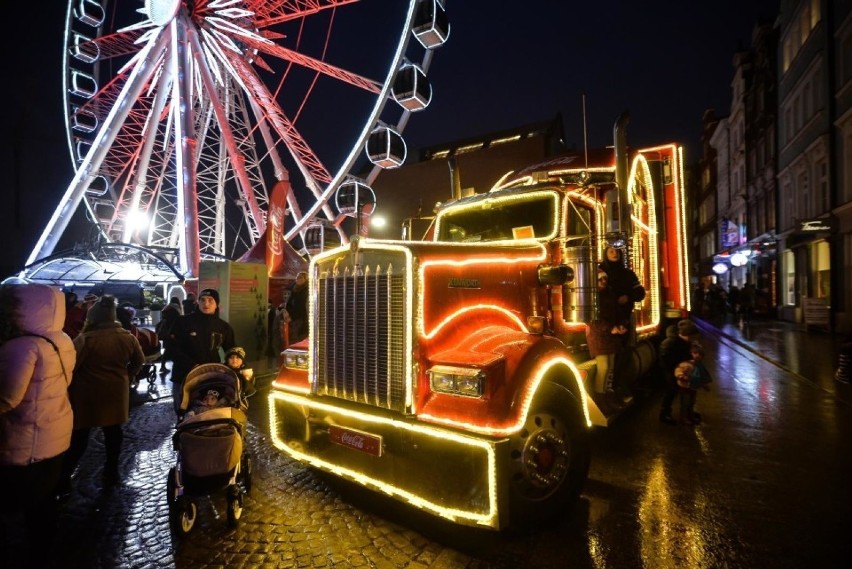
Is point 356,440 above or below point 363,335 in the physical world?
below

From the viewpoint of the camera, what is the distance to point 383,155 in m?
16.4

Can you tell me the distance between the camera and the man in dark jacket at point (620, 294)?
5.29 metres

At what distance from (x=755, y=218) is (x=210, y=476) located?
33201mm

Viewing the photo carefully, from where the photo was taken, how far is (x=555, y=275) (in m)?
4.45

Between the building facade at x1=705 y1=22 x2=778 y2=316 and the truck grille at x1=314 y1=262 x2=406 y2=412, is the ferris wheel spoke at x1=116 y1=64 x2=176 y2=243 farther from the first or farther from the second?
the building facade at x1=705 y1=22 x2=778 y2=316

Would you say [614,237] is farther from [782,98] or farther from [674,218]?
[782,98]

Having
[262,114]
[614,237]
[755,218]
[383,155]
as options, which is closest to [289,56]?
[262,114]

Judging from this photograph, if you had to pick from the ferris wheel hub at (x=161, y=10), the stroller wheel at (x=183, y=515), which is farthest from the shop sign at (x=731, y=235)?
the stroller wheel at (x=183, y=515)

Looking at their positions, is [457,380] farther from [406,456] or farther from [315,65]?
[315,65]

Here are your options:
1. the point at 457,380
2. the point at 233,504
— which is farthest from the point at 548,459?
the point at 233,504

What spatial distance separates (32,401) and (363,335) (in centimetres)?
211

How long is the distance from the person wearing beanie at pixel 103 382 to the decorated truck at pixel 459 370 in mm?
1463

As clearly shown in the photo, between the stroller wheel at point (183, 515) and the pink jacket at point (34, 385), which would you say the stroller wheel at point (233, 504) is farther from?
the pink jacket at point (34, 385)

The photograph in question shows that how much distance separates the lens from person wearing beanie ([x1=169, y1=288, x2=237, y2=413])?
17.3 ft
